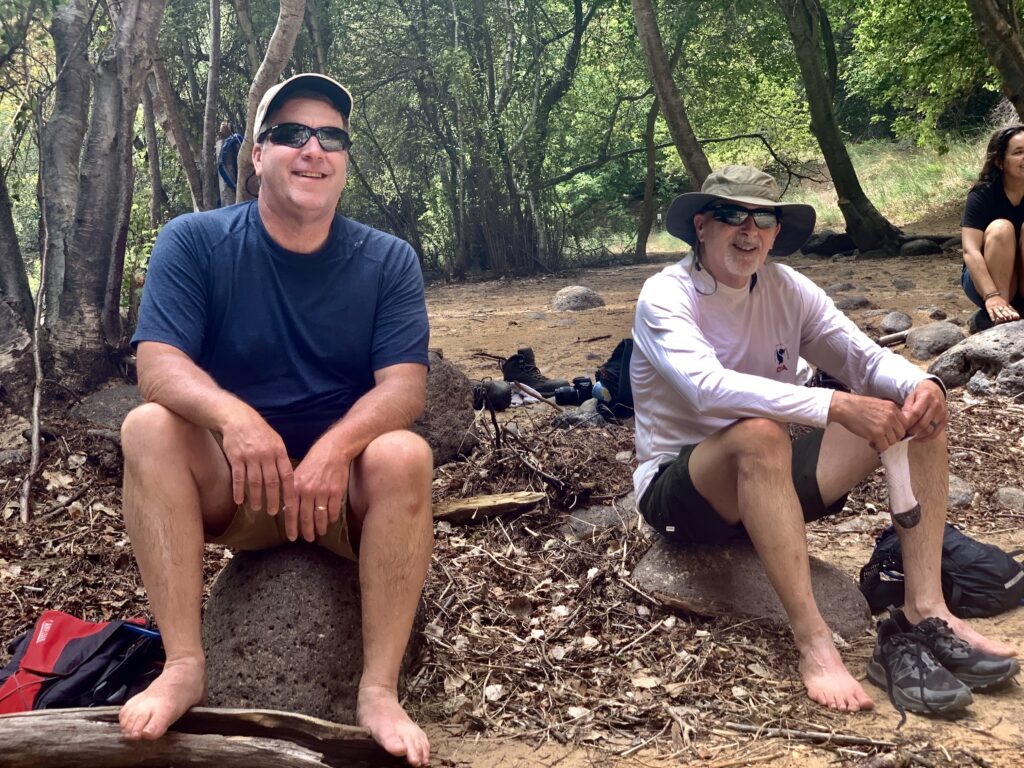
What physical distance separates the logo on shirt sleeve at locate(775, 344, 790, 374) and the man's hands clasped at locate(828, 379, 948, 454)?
19.6 inches

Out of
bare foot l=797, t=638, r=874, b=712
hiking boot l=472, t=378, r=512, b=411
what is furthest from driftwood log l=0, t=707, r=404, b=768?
hiking boot l=472, t=378, r=512, b=411

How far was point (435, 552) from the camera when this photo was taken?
13.8ft

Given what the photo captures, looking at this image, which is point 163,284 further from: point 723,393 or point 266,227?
point 723,393

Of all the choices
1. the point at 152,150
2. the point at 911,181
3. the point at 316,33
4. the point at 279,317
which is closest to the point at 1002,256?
the point at 279,317

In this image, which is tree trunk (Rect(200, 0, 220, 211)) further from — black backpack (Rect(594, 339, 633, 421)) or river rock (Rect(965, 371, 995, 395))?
river rock (Rect(965, 371, 995, 395))

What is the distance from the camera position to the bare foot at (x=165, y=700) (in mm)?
2355

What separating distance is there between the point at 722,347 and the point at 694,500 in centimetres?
58

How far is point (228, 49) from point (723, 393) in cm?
1377

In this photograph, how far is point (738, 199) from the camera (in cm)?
344

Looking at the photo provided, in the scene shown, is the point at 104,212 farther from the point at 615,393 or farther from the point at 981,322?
the point at 981,322

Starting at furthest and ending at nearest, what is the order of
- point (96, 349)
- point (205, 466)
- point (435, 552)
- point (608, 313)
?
1. point (608, 313)
2. point (96, 349)
3. point (435, 552)
4. point (205, 466)

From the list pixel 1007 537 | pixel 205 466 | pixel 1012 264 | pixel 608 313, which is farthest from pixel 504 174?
pixel 205 466

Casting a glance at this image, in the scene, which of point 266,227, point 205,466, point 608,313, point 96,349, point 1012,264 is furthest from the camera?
point 608,313

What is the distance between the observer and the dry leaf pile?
298cm
